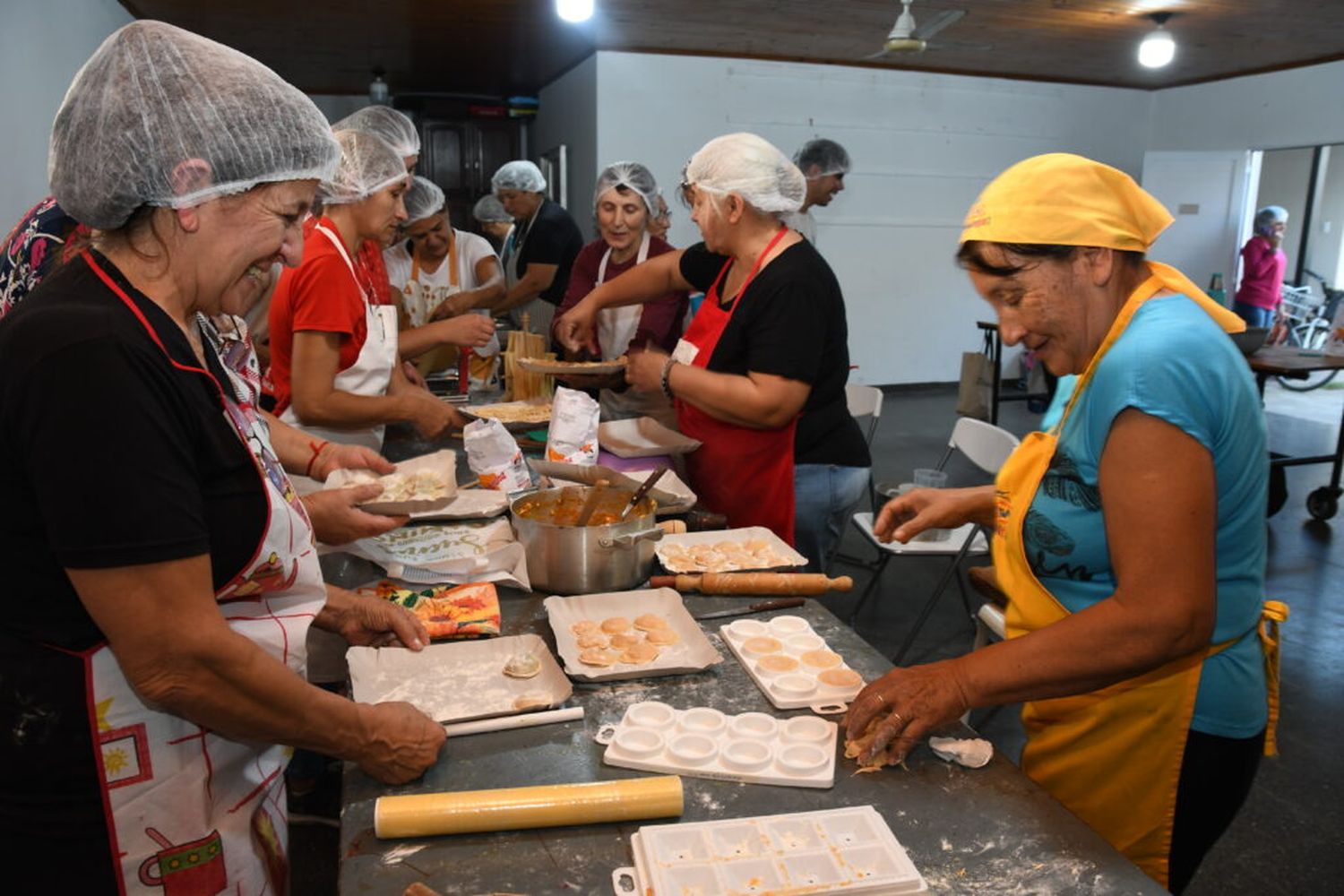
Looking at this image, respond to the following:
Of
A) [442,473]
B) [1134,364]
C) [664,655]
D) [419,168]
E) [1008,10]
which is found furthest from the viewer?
[419,168]

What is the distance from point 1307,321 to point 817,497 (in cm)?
1157

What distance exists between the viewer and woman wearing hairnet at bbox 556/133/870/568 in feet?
8.03

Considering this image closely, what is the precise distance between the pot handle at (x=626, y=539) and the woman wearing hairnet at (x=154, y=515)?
591mm

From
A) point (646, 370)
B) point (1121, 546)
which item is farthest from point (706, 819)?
point (646, 370)

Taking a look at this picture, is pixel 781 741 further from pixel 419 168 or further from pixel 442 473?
pixel 419 168

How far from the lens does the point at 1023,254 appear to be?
1.33 metres

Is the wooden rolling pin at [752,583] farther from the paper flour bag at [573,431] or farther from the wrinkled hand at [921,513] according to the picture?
the paper flour bag at [573,431]

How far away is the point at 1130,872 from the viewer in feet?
3.59

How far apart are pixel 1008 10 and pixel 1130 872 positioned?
700 cm

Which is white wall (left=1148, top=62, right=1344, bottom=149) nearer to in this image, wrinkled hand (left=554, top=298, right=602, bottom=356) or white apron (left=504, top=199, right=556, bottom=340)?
white apron (left=504, top=199, right=556, bottom=340)

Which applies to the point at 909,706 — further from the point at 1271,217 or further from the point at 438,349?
the point at 1271,217


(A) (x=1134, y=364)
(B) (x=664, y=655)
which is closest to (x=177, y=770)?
(B) (x=664, y=655)

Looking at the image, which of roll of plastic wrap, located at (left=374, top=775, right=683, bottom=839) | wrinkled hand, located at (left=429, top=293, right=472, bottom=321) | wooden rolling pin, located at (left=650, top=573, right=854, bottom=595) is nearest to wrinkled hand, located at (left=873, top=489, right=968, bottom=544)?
wooden rolling pin, located at (left=650, top=573, right=854, bottom=595)

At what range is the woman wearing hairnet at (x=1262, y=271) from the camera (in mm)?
8789
